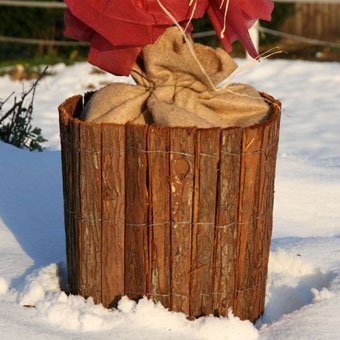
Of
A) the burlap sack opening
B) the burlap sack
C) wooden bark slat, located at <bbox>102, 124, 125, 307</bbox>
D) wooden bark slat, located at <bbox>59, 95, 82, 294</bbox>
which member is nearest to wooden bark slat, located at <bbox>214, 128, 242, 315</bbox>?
the burlap sack opening

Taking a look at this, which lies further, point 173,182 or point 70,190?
point 70,190

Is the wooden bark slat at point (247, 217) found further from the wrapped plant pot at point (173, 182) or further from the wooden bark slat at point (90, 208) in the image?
the wooden bark slat at point (90, 208)

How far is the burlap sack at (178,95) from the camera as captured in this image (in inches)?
101

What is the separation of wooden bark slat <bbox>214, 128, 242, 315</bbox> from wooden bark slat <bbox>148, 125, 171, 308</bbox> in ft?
0.48

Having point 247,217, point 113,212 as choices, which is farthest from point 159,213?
A: point 247,217

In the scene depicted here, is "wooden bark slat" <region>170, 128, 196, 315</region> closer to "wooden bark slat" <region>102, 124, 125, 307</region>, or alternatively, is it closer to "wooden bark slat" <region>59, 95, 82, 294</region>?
"wooden bark slat" <region>102, 124, 125, 307</region>

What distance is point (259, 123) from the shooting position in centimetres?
265

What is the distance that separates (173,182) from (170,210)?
3.4 inches

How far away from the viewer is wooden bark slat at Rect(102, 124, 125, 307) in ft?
8.21

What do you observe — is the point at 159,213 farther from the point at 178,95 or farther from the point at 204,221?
the point at 178,95

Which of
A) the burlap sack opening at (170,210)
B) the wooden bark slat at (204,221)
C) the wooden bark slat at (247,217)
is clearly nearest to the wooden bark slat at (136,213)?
the burlap sack opening at (170,210)

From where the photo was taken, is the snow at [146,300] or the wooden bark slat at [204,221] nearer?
the wooden bark slat at [204,221]

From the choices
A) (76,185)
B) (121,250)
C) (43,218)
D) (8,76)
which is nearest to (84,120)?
(76,185)

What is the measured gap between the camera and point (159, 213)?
8.28 ft
